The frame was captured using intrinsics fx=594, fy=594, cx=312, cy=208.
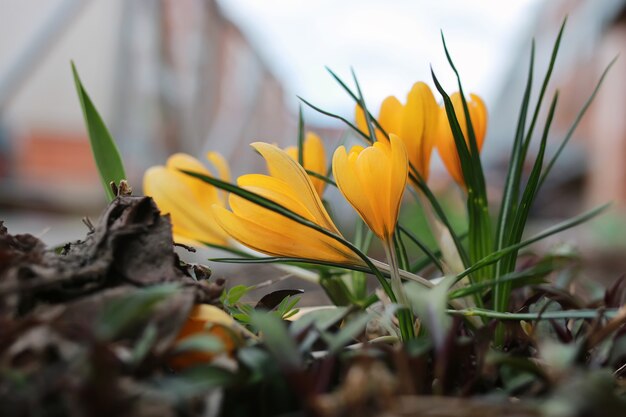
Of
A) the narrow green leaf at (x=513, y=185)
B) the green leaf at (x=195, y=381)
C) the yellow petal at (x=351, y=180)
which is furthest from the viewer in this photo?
the narrow green leaf at (x=513, y=185)

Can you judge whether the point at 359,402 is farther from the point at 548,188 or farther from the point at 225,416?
the point at 548,188

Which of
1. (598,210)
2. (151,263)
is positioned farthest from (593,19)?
(151,263)

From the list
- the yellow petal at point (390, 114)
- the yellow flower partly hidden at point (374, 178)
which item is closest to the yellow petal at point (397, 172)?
the yellow flower partly hidden at point (374, 178)

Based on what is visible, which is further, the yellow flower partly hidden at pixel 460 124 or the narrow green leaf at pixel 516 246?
the yellow flower partly hidden at pixel 460 124

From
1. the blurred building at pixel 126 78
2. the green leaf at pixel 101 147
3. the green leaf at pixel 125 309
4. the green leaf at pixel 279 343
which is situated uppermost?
the blurred building at pixel 126 78

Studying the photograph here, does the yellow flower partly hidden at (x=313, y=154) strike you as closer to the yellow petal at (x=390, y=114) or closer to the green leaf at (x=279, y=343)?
the yellow petal at (x=390, y=114)

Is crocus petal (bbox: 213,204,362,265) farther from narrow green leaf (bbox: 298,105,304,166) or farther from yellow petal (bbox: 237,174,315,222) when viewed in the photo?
narrow green leaf (bbox: 298,105,304,166)

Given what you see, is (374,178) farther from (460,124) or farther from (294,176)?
(460,124)
